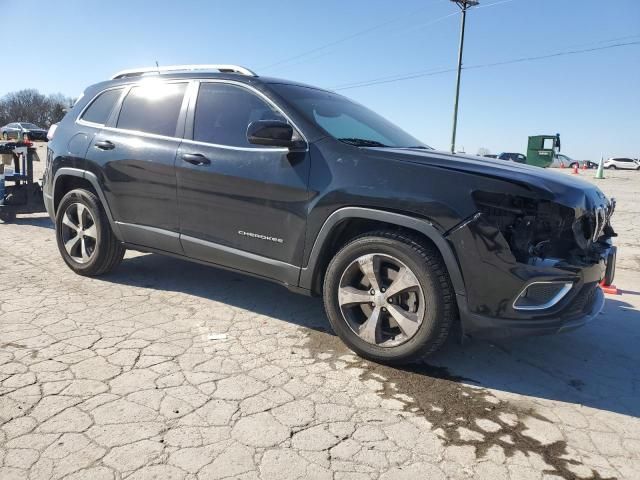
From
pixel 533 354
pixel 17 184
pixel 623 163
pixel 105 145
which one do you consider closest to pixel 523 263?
pixel 533 354

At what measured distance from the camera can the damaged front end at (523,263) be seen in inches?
107

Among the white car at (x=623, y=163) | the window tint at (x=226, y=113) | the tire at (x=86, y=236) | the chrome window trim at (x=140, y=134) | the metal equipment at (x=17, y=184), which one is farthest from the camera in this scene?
the white car at (x=623, y=163)

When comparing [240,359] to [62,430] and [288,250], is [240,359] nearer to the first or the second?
[288,250]

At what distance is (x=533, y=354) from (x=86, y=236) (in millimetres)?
3984

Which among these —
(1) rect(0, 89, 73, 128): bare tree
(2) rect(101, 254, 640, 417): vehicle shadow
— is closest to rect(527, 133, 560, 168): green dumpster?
(2) rect(101, 254, 640, 417): vehicle shadow

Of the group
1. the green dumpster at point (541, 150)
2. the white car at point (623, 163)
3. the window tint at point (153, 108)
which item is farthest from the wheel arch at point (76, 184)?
the white car at point (623, 163)

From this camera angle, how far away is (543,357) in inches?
135

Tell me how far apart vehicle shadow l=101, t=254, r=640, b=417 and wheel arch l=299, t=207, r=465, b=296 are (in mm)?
590

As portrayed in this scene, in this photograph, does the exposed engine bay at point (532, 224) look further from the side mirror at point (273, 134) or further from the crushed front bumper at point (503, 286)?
the side mirror at point (273, 134)

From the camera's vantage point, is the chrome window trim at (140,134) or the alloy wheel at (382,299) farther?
the chrome window trim at (140,134)

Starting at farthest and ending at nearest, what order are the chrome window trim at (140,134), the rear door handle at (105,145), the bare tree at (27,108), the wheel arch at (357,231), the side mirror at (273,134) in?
the bare tree at (27,108)
the rear door handle at (105,145)
the chrome window trim at (140,134)
the side mirror at (273,134)
the wheel arch at (357,231)

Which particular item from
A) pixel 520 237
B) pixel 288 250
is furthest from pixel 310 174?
pixel 520 237

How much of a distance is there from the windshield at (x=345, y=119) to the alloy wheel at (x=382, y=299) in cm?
91

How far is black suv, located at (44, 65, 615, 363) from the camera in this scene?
9.11ft
